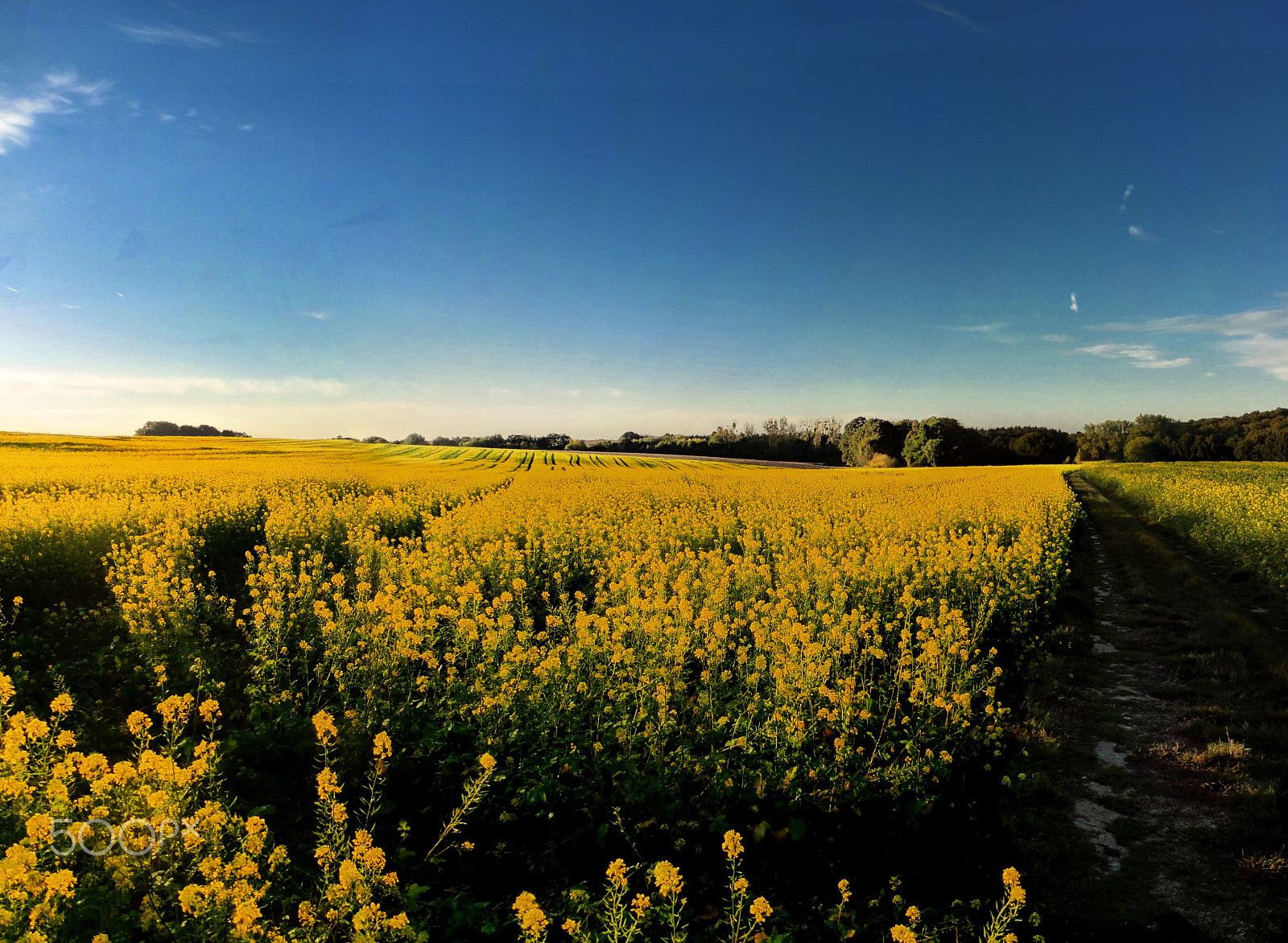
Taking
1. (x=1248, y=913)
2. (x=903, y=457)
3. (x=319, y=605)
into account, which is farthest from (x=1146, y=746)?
(x=903, y=457)

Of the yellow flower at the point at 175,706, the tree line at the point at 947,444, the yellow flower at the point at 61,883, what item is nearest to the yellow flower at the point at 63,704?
the yellow flower at the point at 175,706

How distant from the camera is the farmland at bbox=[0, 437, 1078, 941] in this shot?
10.2 feet

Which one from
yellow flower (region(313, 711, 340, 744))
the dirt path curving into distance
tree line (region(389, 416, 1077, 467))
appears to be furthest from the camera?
tree line (region(389, 416, 1077, 467))

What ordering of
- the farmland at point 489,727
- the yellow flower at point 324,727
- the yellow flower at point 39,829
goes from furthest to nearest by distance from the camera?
the yellow flower at point 324,727, the farmland at point 489,727, the yellow flower at point 39,829

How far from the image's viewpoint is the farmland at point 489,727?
3094 mm

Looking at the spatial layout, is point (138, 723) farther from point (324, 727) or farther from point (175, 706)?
point (324, 727)

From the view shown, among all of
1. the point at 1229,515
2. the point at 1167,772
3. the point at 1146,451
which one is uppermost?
the point at 1146,451

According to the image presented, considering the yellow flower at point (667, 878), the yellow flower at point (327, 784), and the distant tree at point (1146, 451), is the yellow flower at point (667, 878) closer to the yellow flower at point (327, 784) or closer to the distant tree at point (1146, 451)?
the yellow flower at point (327, 784)

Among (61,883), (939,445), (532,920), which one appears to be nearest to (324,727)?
(61,883)

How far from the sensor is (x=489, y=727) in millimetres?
5035

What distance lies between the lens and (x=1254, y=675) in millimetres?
7645

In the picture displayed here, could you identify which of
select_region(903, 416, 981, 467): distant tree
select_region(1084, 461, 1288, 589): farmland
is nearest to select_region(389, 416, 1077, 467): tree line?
select_region(903, 416, 981, 467): distant tree

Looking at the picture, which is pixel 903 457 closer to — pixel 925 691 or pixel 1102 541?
pixel 1102 541

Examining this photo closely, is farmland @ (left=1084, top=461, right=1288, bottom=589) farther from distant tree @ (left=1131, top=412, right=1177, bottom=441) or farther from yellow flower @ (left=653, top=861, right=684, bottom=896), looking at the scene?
distant tree @ (left=1131, top=412, right=1177, bottom=441)
